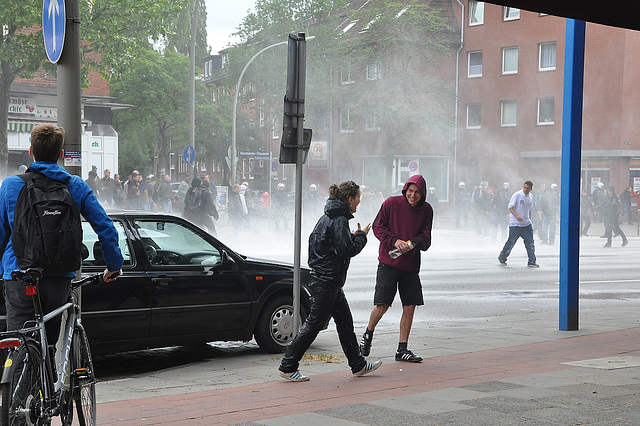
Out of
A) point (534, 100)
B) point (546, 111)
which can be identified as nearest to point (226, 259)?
point (546, 111)

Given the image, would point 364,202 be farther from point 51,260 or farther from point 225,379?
point 51,260

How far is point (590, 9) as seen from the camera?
24.4 ft

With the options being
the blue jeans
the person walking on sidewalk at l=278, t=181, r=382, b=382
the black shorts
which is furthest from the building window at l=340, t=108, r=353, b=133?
the person walking on sidewalk at l=278, t=181, r=382, b=382

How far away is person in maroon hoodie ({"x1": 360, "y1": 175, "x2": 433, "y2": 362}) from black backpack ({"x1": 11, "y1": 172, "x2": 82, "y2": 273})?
3874 mm

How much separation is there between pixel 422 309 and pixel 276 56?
36.1 metres

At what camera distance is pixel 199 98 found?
5459cm

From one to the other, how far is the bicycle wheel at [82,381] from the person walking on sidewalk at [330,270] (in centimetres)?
236

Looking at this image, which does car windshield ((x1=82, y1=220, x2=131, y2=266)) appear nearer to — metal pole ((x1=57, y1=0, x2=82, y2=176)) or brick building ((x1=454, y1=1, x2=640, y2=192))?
metal pole ((x1=57, y1=0, x2=82, y2=176))

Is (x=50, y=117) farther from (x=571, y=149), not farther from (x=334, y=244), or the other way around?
(x=334, y=244)

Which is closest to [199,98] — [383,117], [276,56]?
[276,56]

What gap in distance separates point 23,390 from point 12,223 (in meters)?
0.96

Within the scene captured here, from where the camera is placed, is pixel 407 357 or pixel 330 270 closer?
pixel 330 270

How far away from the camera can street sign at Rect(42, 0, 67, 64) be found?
590cm

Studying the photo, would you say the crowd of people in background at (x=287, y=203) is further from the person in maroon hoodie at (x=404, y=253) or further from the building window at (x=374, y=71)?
the person in maroon hoodie at (x=404, y=253)
